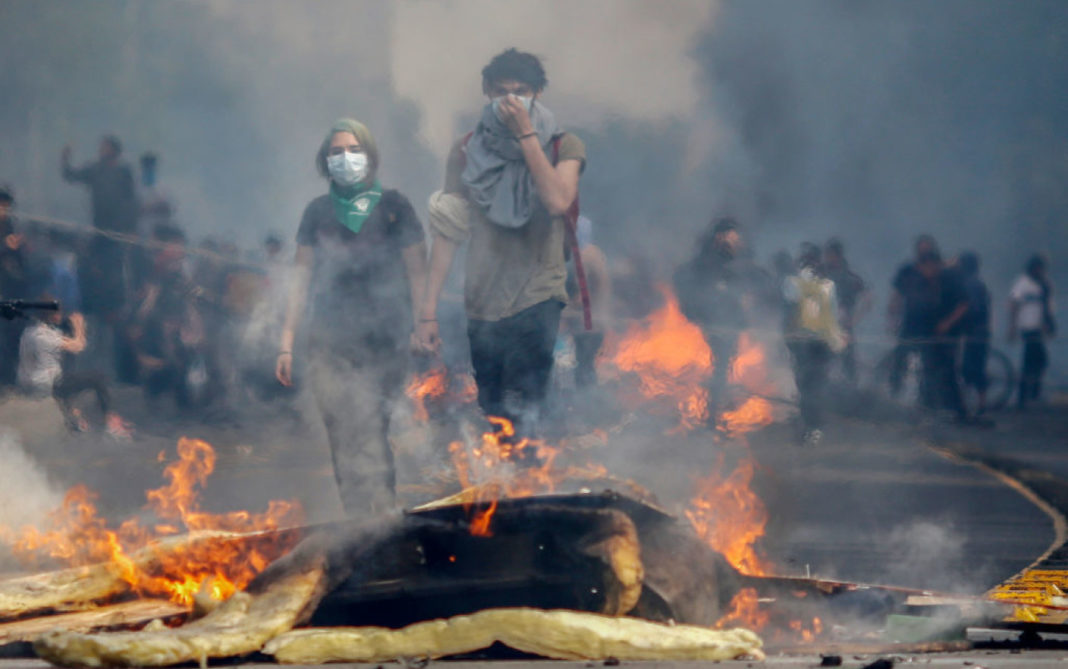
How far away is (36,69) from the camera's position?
8.97 metres

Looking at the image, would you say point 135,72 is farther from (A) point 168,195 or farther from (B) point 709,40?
(B) point 709,40

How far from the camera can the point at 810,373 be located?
9.11 metres

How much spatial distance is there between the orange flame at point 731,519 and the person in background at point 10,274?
6.31 metres

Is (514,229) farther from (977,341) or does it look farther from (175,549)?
(977,341)

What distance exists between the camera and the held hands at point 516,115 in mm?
5414

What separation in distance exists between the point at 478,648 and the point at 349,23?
6.10m

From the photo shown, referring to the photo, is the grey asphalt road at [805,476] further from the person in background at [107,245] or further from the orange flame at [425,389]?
the person in background at [107,245]

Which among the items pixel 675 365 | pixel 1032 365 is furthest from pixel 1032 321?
pixel 675 365

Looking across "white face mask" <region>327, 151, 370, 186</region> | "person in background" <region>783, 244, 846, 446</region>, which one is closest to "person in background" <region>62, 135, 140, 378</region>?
"white face mask" <region>327, 151, 370, 186</region>

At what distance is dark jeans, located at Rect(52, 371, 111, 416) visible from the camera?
8977mm

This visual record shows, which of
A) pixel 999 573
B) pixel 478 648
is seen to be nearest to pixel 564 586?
pixel 478 648

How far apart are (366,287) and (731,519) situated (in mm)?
2235

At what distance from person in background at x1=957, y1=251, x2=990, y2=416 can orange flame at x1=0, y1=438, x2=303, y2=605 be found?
598cm

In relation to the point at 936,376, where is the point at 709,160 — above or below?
above
